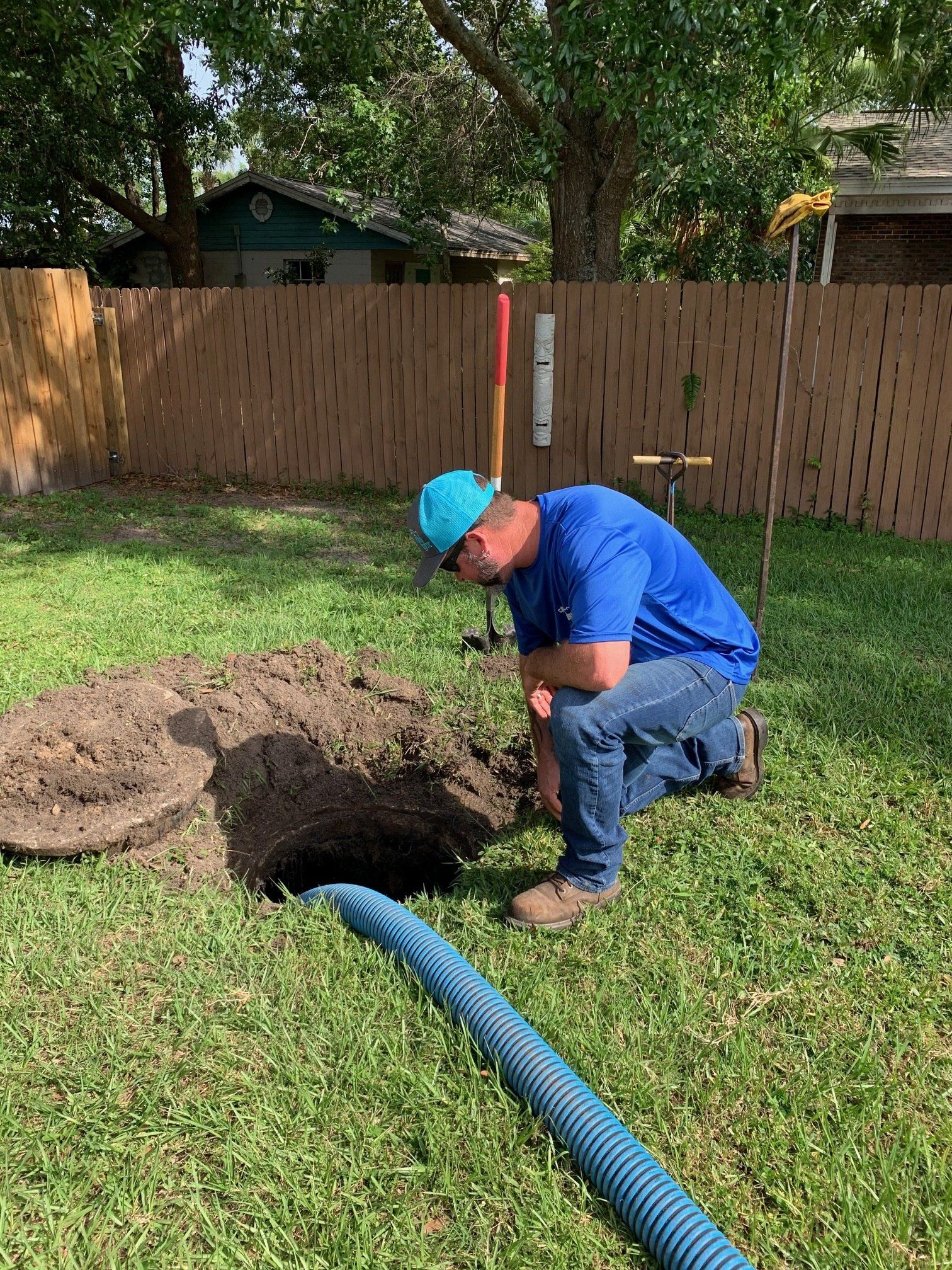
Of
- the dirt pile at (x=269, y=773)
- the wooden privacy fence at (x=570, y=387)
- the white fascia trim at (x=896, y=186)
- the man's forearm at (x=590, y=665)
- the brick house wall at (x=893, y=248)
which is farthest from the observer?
the brick house wall at (x=893, y=248)

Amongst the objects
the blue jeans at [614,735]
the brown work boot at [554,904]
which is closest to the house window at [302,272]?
the blue jeans at [614,735]

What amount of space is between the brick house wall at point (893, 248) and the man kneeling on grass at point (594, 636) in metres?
12.1

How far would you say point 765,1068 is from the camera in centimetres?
230

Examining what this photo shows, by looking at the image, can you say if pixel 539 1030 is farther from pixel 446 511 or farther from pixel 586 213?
pixel 586 213

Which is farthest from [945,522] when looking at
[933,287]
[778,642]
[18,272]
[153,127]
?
[153,127]

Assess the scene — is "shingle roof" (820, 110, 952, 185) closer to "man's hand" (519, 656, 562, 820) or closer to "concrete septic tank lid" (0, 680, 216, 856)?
"man's hand" (519, 656, 562, 820)

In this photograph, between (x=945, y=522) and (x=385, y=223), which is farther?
(x=385, y=223)

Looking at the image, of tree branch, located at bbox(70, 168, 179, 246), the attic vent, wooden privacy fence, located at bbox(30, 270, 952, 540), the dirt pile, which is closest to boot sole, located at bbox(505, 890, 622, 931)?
the dirt pile

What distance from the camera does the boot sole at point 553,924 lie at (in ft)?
9.23

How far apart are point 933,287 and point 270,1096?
7.41 metres

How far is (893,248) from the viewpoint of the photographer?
13266 mm

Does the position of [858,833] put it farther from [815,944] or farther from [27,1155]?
[27,1155]

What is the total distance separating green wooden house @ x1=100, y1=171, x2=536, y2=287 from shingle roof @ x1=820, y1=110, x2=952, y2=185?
6.29m

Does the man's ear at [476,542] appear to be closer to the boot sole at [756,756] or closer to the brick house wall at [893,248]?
the boot sole at [756,756]
